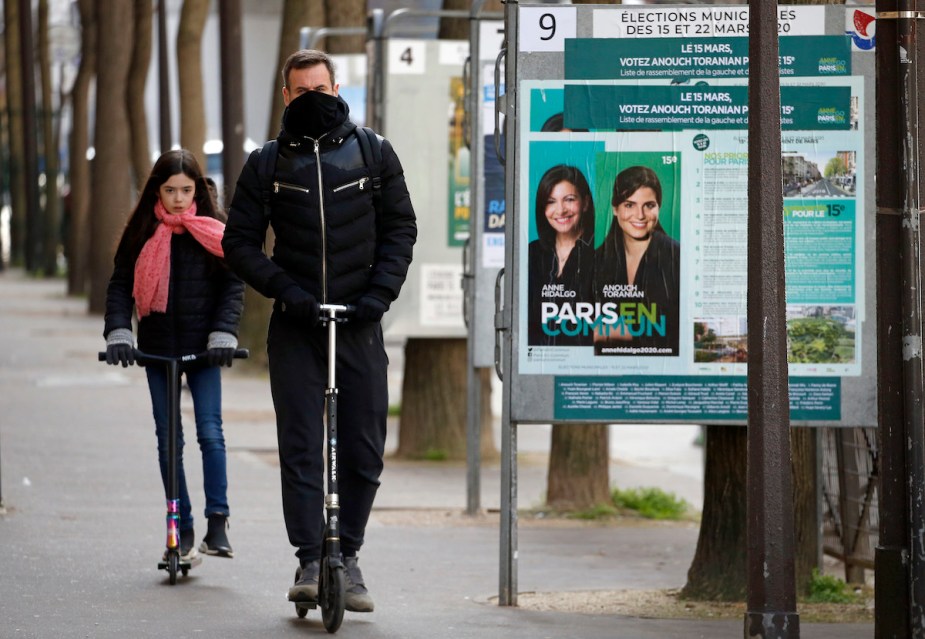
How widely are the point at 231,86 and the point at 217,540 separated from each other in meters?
13.2

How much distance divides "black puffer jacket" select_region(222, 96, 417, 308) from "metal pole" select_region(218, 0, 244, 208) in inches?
545

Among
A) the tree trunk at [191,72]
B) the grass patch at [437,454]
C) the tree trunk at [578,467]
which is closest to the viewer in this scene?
the tree trunk at [578,467]

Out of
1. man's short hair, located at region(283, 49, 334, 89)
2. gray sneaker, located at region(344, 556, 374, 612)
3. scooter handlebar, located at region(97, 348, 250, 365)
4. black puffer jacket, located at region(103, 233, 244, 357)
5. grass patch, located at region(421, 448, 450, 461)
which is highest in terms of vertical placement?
man's short hair, located at region(283, 49, 334, 89)

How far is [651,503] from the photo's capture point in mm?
11633

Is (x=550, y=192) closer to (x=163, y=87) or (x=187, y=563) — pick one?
(x=187, y=563)

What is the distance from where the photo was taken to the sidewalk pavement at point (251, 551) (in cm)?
707

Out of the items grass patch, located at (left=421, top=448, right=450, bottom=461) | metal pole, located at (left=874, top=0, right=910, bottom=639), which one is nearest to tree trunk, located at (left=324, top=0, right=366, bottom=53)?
grass patch, located at (left=421, top=448, right=450, bottom=461)

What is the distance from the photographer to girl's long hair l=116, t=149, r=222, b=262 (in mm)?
8023

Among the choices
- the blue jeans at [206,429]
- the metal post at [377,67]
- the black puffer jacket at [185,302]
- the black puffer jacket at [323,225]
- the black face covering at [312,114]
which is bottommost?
the blue jeans at [206,429]

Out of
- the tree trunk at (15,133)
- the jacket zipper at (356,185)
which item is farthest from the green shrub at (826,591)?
the tree trunk at (15,133)

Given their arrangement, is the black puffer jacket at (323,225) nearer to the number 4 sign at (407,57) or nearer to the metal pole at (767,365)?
the metal pole at (767,365)

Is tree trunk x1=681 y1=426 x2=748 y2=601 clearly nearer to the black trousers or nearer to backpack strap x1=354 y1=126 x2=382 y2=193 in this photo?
the black trousers

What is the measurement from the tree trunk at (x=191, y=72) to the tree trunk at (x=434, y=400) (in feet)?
35.5

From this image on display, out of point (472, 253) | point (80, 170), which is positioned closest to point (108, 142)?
point (80, 170)
